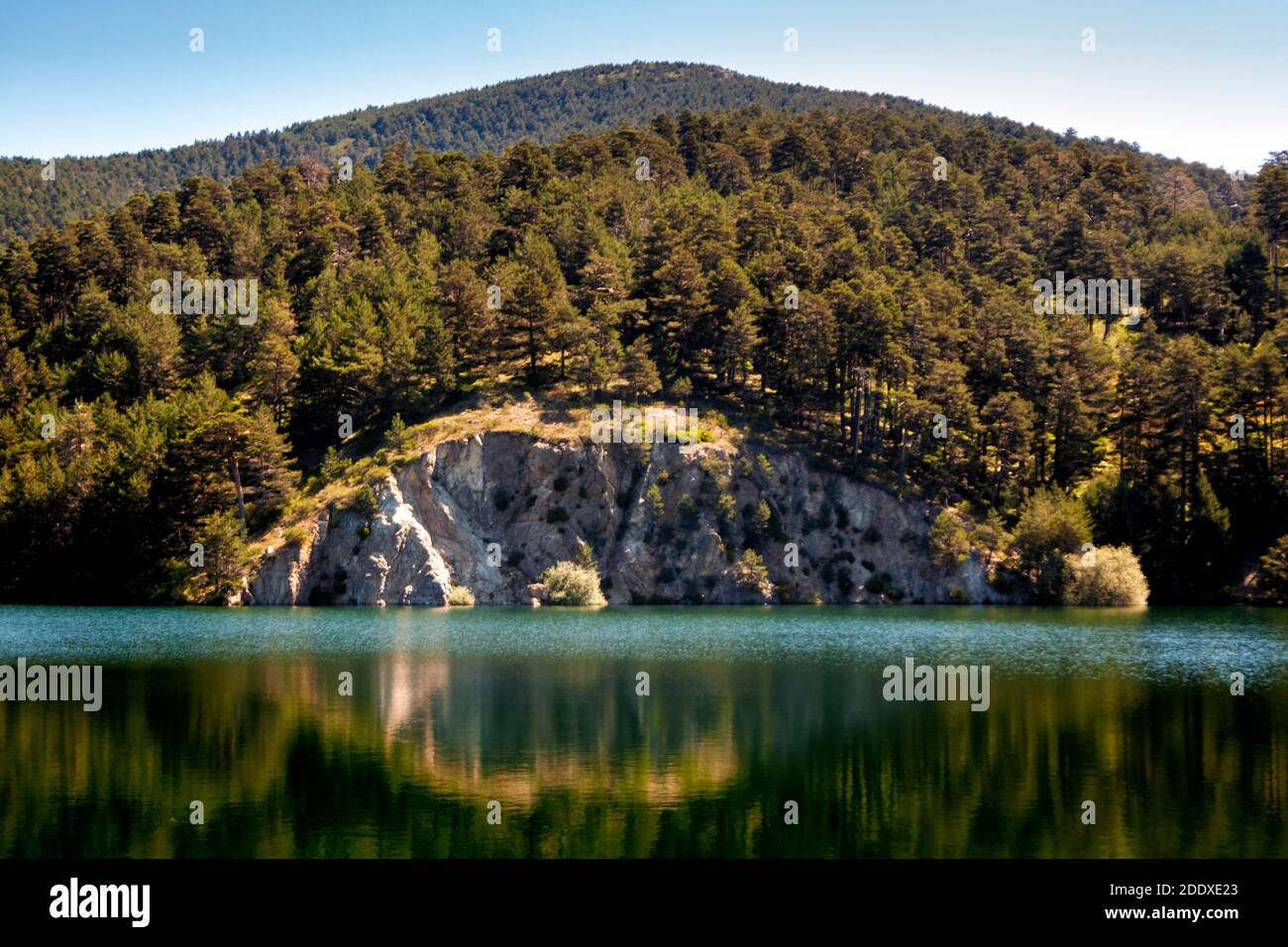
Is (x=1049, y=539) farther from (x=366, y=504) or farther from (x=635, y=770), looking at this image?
(x=635, y=770)

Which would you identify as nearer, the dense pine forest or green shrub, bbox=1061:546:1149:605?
green shrub, bbox=1061:546:1149:605

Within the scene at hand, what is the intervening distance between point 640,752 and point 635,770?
2.41 meters

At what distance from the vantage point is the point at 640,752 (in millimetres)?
35375

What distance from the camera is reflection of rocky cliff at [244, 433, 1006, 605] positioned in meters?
103

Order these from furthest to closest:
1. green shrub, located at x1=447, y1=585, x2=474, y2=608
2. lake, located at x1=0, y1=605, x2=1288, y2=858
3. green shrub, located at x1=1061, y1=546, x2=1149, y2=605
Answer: green shrub, located at x1=447, y1=585, x2=474, y2=608, green shrub, located at x1=1061, y1=546, x2=1149, y2=605, lake, located at x1=0, y1=605, x2=1288, y2=858

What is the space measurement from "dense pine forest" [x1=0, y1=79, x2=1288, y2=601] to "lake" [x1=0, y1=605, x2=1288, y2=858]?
41850 millimetres

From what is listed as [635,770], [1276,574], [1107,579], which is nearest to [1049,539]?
[1107,579]

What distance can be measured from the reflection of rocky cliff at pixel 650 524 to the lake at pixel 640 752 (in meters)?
38.4

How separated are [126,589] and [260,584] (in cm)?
1258

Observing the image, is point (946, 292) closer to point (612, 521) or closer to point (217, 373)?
point (612, 521)

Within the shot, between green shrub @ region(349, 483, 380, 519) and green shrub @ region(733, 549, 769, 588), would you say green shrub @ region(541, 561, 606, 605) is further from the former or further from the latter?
green shrub @ region(349, 483, 380, 519)

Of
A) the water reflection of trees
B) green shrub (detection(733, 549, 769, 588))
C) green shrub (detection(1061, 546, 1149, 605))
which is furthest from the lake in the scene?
green shrub (detection(733, 549, 769, 588))

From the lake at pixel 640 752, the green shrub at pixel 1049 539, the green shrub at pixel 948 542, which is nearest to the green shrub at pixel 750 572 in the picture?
the green shrub at pixel 948 542

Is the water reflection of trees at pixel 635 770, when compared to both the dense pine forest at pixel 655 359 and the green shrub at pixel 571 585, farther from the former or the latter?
the dense pine forest at pixel 655 359
